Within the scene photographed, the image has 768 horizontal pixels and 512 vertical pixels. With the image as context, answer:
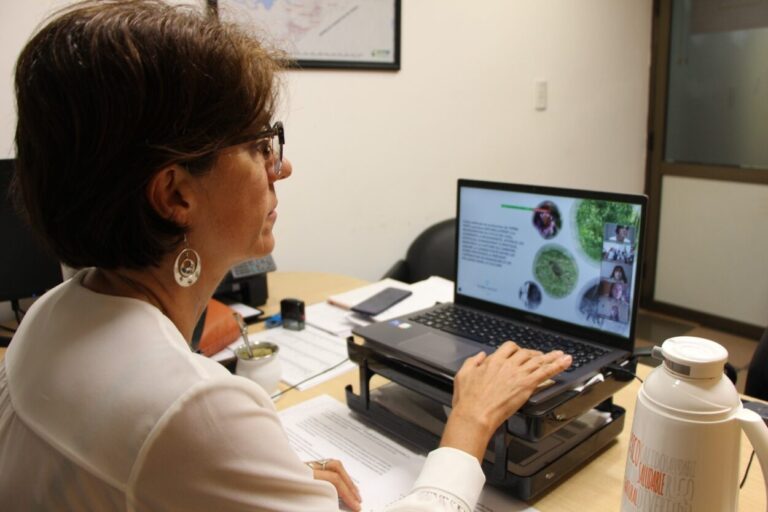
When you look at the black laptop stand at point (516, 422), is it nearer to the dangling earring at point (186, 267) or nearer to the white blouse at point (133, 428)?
the white blouse at point (133, 428)

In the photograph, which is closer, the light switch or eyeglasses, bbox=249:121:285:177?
eyeglasses, bbox=249:121:285:177

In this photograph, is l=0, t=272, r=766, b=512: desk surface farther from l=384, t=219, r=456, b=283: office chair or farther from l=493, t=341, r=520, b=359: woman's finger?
l=384, t=219, r=456, b=283: office chair

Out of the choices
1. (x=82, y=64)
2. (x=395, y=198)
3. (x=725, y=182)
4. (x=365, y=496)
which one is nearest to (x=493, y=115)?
(x=395, y=198)

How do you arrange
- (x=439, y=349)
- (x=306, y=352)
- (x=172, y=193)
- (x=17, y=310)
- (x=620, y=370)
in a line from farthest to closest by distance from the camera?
(x=17, y=310) → (x=306, y=352) → (x=439, y=349) → (x=620, y=370) → (x=172, y=193)

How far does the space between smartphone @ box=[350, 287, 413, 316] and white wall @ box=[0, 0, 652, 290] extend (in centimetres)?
65

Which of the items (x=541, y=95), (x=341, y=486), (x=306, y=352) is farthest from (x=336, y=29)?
(x=341, y=486)

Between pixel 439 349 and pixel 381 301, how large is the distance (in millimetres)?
607

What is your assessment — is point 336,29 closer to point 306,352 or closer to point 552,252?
point 306,352

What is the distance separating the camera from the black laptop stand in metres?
0.95

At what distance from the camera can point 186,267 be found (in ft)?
2.62

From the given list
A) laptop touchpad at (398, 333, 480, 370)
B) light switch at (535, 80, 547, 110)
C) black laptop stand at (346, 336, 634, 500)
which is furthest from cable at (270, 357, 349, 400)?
light switch at (535, 80, 547, 110)

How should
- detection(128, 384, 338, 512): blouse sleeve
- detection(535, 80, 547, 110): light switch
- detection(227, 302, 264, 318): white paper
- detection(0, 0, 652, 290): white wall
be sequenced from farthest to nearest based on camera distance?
1. detection(535, 80, 547, 110): light switch
2. detection(0, 0, 652, 290): white wall
3. detection(227, 302, 264, 318): white paper
4. detection(128, 384, 338, 512): blouse sleeve

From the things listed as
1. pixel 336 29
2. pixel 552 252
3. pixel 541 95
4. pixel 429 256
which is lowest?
pixel 429 256

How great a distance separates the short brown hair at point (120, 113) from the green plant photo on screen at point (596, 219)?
654 millimetres
